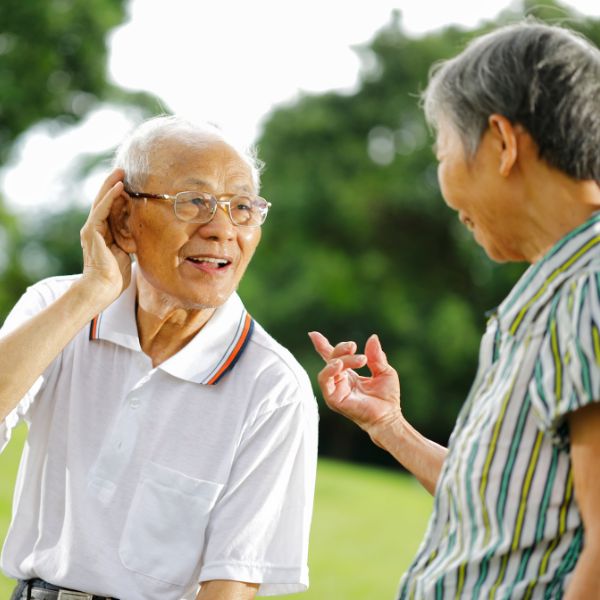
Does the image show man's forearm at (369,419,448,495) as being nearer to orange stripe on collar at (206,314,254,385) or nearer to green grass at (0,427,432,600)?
orange stripe on collar at (206,314,254,385)

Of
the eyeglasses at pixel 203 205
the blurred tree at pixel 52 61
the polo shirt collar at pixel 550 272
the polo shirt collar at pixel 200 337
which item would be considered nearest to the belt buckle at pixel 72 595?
the polo shirt collar at pixel 200 337

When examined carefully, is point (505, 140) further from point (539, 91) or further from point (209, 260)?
point (209, 260)

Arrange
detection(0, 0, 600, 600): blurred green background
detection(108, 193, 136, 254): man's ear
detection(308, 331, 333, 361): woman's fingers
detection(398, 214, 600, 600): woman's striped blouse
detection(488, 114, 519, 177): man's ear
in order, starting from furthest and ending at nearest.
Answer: detection(0, 0, 600, 600): blurred green background < detection(108, 193, 136, 254): man's ear < detection(308, 331, 333, 361): woman's fingers < detection(488, 114, 519, 177): man's ear < detection(398, 214, 600, 600): woman's striped blouse

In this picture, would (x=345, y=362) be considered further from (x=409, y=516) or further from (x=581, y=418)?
(x=409, y=516)

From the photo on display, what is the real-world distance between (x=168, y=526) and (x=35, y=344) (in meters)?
0.53

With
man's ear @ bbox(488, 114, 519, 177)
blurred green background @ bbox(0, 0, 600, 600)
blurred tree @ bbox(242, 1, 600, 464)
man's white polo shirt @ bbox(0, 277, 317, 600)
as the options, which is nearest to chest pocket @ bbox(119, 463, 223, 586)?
man's white polo shirt @ bbox(0, 277, 317, 600)

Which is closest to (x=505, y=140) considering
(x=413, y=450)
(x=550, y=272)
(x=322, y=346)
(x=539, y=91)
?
(x=539, y=91)

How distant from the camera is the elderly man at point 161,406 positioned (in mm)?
2393

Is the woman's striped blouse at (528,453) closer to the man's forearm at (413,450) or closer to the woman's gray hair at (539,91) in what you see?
the woman's gray hair at (539,91)

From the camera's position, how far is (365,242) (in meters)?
24.1

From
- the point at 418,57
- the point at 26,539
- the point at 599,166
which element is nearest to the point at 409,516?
the point at 26,539

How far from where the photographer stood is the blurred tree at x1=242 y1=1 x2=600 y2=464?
71.7 feet

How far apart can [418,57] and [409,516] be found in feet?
47.6

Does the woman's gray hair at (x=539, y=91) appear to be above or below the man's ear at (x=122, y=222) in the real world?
above
